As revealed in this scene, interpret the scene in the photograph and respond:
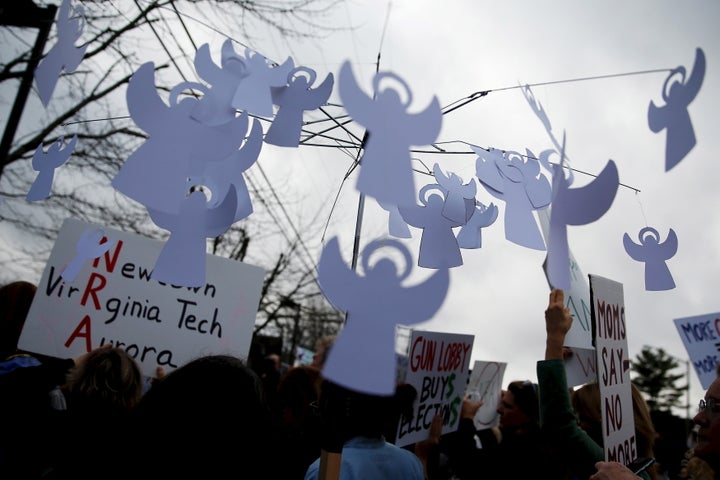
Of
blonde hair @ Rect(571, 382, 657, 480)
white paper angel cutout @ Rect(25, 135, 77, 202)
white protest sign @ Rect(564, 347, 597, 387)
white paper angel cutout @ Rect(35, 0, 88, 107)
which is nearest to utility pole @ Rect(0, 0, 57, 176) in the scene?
white paper angel cutout @ Rect(25, 135, 77, 202)

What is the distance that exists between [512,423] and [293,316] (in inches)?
496

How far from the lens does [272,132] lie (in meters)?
1.54

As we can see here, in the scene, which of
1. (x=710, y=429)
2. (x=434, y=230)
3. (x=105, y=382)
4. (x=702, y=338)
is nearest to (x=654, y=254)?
(x=710, y=429)

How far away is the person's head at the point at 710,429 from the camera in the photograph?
1883 mm

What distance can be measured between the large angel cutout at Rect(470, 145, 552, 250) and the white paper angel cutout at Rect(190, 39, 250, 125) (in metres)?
0.88

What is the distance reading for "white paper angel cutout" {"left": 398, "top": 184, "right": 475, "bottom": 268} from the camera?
171 centimetres

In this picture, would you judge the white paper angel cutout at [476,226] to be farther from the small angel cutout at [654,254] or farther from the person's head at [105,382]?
the person's head at [105,382]

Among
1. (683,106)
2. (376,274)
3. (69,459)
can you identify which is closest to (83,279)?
(69,459)

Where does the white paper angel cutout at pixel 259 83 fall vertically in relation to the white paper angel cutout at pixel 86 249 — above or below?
above

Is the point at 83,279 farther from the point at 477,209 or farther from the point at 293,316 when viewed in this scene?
the point at 293,316

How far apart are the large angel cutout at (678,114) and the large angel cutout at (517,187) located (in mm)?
552

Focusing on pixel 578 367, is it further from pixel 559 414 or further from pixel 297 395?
pixel 297 395

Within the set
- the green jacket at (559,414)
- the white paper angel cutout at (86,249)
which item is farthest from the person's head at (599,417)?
the white paper angel cutout at (86,249)

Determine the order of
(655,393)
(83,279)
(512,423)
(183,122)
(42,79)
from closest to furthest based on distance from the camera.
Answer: (183,122), (42,79), (83,279), (512,423), (655,393)
